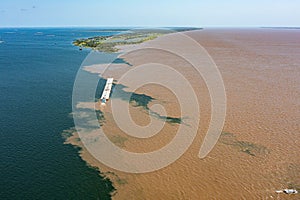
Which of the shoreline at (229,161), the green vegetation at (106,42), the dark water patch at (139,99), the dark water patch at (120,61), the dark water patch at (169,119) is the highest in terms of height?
the green vegetation at (106,42)

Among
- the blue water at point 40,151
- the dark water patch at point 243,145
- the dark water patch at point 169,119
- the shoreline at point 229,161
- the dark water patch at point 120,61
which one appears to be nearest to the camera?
the blue water at point 40,151

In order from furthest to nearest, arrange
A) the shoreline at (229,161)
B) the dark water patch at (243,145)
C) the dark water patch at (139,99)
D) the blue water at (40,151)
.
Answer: the dark water patch at (139,99), the dark water patch at (243,145), the shoreline at (229,161), the blue water at (40,151)

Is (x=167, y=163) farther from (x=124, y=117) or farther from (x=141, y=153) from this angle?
(x=124, y=117)

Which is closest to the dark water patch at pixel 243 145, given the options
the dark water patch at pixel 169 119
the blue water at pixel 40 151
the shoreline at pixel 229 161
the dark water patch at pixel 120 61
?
the shoreline at pixel 229 161

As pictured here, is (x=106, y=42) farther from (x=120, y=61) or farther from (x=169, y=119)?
(x=169, y=119)

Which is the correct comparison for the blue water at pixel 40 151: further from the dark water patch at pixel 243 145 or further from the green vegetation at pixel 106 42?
the green vegetation at pixel 106 42

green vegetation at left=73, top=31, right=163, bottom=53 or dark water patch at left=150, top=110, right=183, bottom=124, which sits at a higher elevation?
green vegetation at left=73, top=31, right=163, bottom=53

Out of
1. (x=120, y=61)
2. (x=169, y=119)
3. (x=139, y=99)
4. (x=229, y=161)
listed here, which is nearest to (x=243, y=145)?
(x=229, y=161)

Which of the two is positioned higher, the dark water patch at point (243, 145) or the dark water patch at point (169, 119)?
the dark water patch at point (169, 119)

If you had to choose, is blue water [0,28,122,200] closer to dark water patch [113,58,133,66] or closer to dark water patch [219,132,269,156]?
dark water patch [219,132,269,156]

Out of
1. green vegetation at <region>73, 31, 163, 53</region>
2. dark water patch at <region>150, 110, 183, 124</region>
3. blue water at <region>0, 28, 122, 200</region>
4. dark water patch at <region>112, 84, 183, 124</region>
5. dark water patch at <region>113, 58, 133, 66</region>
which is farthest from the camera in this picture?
green vegetation at <region>73, 31, 163, 53</region>

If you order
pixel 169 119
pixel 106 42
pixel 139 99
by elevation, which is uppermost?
pixel 106 42

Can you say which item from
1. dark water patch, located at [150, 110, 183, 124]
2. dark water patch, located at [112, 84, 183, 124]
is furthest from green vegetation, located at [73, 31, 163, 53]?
dark water patch, located at [150, 110, 183, 124]
